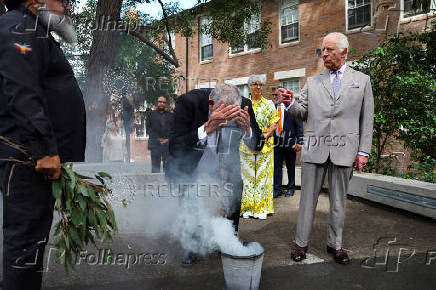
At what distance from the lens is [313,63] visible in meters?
14.3

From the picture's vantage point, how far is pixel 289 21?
50.2ft

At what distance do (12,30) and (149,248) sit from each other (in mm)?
2735

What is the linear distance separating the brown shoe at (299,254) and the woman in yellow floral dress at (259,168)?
1754 mm

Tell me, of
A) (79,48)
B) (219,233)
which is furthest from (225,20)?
(219,233)

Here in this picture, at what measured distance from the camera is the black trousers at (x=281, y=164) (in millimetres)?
7301

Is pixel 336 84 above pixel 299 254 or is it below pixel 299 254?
above

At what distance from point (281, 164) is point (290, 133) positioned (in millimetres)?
652

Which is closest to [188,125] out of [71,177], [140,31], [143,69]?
[71,177]

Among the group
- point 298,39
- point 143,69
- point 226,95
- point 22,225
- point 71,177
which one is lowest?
point 22,225

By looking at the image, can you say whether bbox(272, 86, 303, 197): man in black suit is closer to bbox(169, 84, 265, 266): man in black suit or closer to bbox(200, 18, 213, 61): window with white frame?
bbox(169, 84, 265, 266): man in black suit

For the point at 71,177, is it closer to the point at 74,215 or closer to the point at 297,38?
the point at 74,215

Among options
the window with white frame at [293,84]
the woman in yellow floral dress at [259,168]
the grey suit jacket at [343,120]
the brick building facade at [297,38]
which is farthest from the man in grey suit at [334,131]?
the window with white frame at [293,84]

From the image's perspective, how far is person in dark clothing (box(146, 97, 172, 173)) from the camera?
8.78 meters

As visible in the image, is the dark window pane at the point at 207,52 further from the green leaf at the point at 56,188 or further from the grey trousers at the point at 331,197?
the green leaf at the point at 56,188
